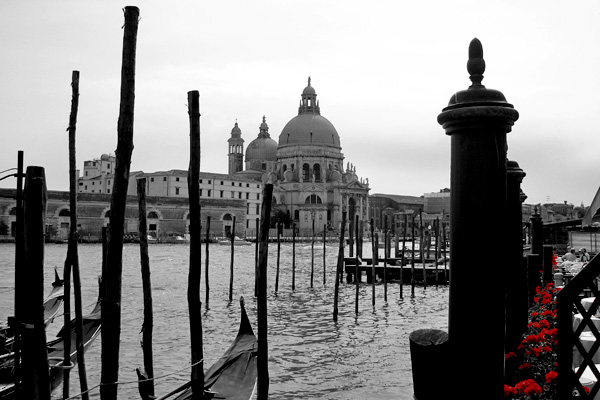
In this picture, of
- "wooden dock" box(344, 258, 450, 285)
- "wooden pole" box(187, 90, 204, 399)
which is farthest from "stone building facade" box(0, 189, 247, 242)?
"wooden pole" box(187, 90, 204, 399)

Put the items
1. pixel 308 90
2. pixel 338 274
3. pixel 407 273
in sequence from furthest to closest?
pixel 308 90
pixel 407 273
pixel 338 274

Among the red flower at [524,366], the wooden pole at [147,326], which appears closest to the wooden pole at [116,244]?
the wooden pole at [147,326]

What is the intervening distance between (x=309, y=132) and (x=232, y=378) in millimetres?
60686

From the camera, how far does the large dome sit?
6550 cm

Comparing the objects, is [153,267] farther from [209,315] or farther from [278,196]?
[278,196]

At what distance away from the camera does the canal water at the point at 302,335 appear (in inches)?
274

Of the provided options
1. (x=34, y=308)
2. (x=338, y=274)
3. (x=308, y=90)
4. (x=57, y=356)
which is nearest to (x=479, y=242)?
(x=34, y=308)

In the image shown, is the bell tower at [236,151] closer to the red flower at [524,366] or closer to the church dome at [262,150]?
the church dome at [262,150]

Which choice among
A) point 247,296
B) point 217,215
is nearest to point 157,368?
point 247,296

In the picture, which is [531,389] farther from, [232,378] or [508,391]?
[232,378]

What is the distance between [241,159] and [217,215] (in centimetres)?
2692

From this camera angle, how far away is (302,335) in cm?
1015

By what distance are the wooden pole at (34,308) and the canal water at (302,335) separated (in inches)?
42.6

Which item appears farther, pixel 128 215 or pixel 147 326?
pixel 128 215
